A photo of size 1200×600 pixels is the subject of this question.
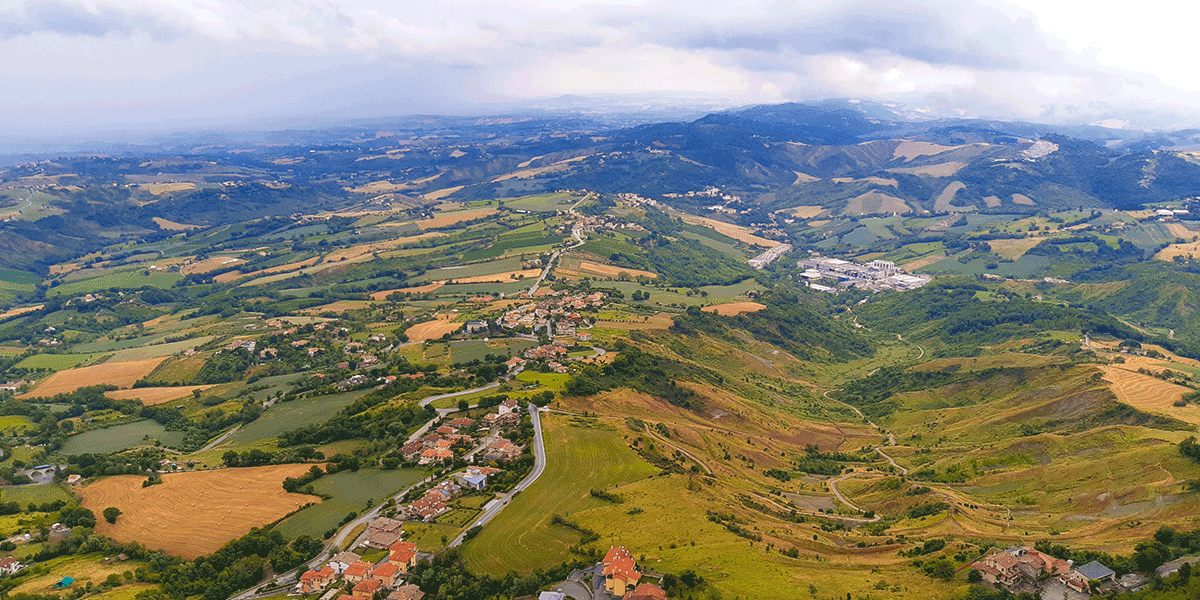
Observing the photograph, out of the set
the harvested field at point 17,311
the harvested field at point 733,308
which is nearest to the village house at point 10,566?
the harvested field at point 733,308

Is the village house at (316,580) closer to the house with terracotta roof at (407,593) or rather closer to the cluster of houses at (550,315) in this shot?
the house with terracotta roof at (407,593)

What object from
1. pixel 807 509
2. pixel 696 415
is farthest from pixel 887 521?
pixel 696 415

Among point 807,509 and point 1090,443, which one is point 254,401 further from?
point 1090,443

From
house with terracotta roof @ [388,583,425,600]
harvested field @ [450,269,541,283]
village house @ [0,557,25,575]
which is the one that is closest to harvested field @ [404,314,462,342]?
harvested field @ [450,269,541,283]

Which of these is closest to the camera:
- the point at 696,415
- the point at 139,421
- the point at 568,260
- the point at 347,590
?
the point at 347,590

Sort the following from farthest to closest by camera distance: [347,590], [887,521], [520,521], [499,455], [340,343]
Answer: [340,343] → [499,455] → [887,521] → [520,521] → [347,590]

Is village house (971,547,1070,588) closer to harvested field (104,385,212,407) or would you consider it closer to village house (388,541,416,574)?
village house (388,541,416,574)

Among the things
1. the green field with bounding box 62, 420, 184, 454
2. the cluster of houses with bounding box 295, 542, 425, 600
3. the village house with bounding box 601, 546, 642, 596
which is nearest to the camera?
the village house with bounding box 601, 546, 642, 596
